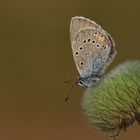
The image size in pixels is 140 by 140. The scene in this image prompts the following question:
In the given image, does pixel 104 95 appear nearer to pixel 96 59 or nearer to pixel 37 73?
pixel 96 59

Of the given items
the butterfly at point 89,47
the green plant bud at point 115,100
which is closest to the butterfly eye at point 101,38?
the butterfly at point 89,47

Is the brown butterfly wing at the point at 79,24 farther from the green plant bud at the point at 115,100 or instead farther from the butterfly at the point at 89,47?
the green plant bud at the point at 115,100

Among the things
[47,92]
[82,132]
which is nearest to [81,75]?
[82,132]

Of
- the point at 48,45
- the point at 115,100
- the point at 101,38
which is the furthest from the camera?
the point at 48,45

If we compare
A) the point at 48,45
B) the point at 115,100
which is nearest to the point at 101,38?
the point at 115,100

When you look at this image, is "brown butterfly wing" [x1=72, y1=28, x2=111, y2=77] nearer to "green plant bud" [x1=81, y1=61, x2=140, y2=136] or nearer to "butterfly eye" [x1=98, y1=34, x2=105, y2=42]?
"butterfly eye" [x1=98, y1=34, x2=105, y2=42]

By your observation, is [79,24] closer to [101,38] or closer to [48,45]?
[101,38]
